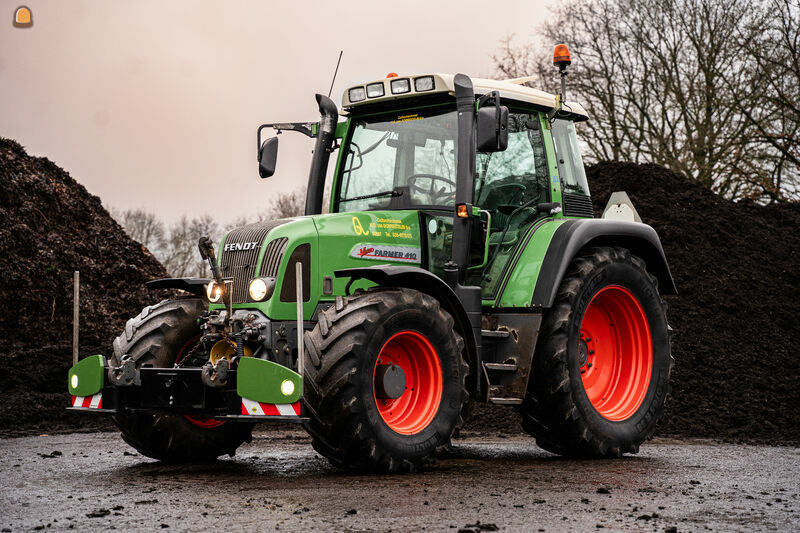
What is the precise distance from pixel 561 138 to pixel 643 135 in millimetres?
17581

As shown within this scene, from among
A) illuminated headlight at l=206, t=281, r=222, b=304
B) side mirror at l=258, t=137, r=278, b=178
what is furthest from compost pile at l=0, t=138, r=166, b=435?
side mirror at l=258, t=137, r=278, b=178

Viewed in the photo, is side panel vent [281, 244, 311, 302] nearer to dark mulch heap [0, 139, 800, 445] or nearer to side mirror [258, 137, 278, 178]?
side mirror [258, 137, 278, 178]

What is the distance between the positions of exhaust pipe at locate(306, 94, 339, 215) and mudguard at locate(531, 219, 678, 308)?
211 centimetres

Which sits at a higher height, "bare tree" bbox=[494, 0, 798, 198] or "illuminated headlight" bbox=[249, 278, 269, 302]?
"bare tree" bbox=[494, 0, 798, 198]

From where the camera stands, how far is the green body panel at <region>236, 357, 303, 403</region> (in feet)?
20.6

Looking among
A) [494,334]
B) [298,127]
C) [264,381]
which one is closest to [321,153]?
[298,127]

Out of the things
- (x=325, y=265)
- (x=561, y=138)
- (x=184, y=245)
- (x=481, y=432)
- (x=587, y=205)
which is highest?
(x=184, y=245)

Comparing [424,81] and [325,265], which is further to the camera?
[424,81]

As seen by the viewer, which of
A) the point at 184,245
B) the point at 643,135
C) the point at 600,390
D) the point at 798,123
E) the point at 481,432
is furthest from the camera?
the point at 184,245

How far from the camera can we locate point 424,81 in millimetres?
7836

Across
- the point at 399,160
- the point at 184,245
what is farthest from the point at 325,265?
the point at 184,245

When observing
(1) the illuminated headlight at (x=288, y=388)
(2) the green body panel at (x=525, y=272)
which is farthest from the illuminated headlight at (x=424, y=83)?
(1) the illuminated headlight at (x=288, y=388)

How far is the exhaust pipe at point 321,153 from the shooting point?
336 inches

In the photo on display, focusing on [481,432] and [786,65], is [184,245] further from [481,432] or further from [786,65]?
[481,432]
